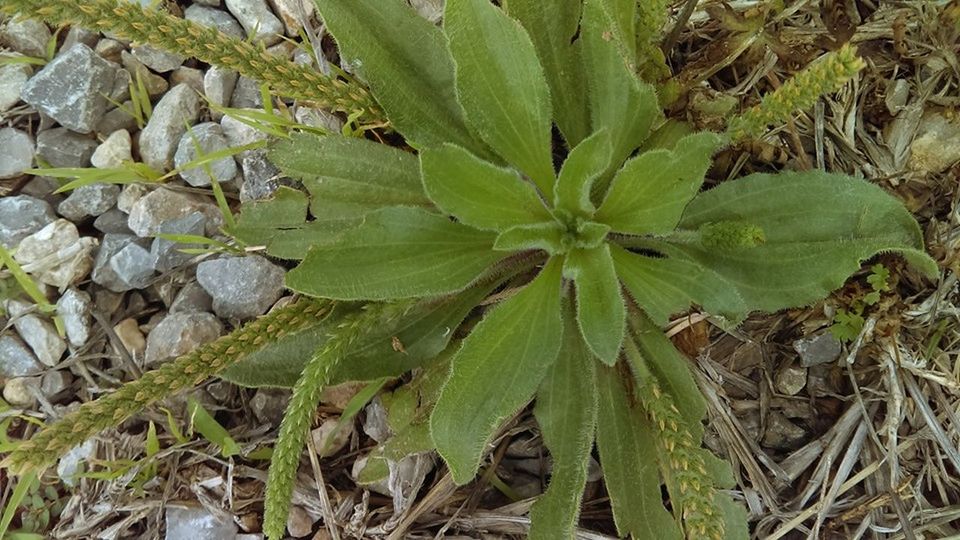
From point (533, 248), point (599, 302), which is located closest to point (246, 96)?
point (533, 248)

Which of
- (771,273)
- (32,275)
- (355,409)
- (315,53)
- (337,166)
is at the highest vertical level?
(315,53)

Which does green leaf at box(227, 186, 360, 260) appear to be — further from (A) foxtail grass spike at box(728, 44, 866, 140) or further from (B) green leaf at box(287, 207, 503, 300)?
(A) foxtail grass spike at box(728, 44, 866, 140)

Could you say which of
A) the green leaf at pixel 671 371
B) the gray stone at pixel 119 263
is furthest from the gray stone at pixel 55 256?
the green leaf at pixel 671 371

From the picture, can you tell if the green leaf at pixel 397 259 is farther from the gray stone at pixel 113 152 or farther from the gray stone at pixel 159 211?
the gray stone at pixel 113 152

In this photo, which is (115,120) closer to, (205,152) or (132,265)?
(205,152)

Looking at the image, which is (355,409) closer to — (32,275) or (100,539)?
(100,539)

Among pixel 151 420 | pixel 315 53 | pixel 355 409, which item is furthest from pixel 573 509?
pixel 315 53
